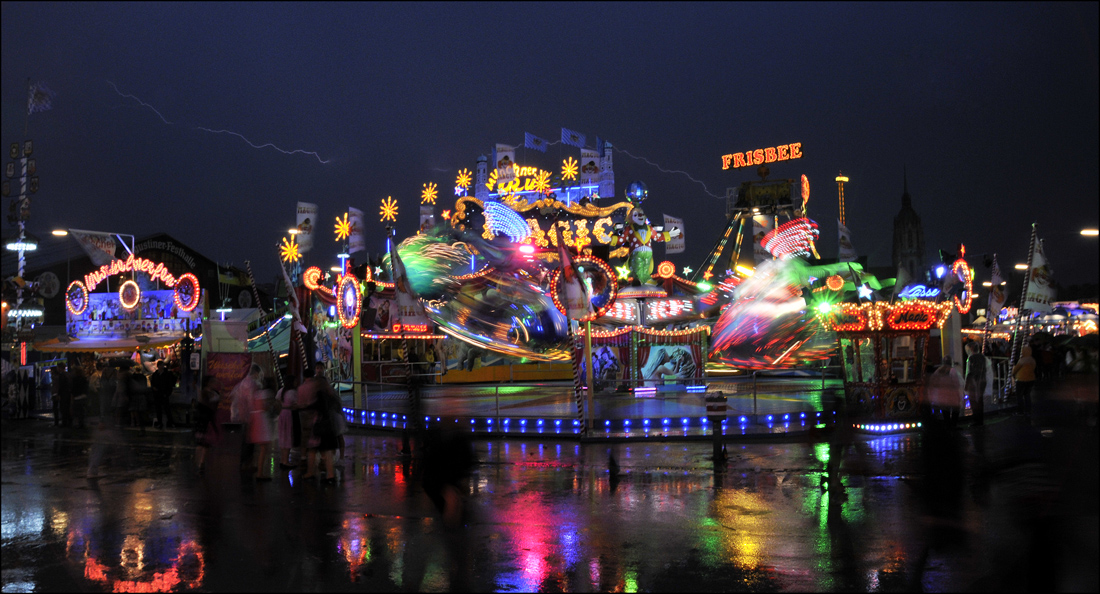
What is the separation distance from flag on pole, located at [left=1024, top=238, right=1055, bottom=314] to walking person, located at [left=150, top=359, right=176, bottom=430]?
20.9 m

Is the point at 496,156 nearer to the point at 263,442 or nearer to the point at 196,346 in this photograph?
the point at 196,346

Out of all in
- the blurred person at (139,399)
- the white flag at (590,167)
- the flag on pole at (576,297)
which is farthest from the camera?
the white flag at (590,167)

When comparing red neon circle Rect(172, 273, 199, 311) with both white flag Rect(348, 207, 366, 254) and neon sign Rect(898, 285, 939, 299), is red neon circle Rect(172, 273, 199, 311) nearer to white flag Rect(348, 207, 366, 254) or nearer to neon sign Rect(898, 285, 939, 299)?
white flag Rect(348, 207, 366, 254)

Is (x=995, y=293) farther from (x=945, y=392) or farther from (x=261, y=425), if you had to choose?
(x=261, y=425)

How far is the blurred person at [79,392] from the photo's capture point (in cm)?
1730

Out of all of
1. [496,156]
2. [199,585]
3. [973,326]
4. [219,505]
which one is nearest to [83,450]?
[219,505]

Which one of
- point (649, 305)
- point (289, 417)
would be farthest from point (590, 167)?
point (289, 417)

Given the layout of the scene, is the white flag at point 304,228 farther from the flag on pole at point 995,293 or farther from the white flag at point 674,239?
the flag on pole at point 995,293

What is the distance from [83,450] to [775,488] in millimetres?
12974

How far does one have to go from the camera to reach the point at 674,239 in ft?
92.2

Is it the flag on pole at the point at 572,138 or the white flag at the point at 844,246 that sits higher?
the flag on pole at the point at 572,138

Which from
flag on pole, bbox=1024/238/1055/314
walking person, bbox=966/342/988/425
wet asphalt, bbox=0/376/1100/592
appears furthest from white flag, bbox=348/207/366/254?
flag on pole, bbox=1024/238/1055/314

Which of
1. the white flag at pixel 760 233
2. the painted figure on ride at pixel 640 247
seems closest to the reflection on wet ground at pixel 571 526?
the painted figure on ride at pixel 640 247

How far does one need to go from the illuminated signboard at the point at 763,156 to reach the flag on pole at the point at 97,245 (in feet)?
79.0
